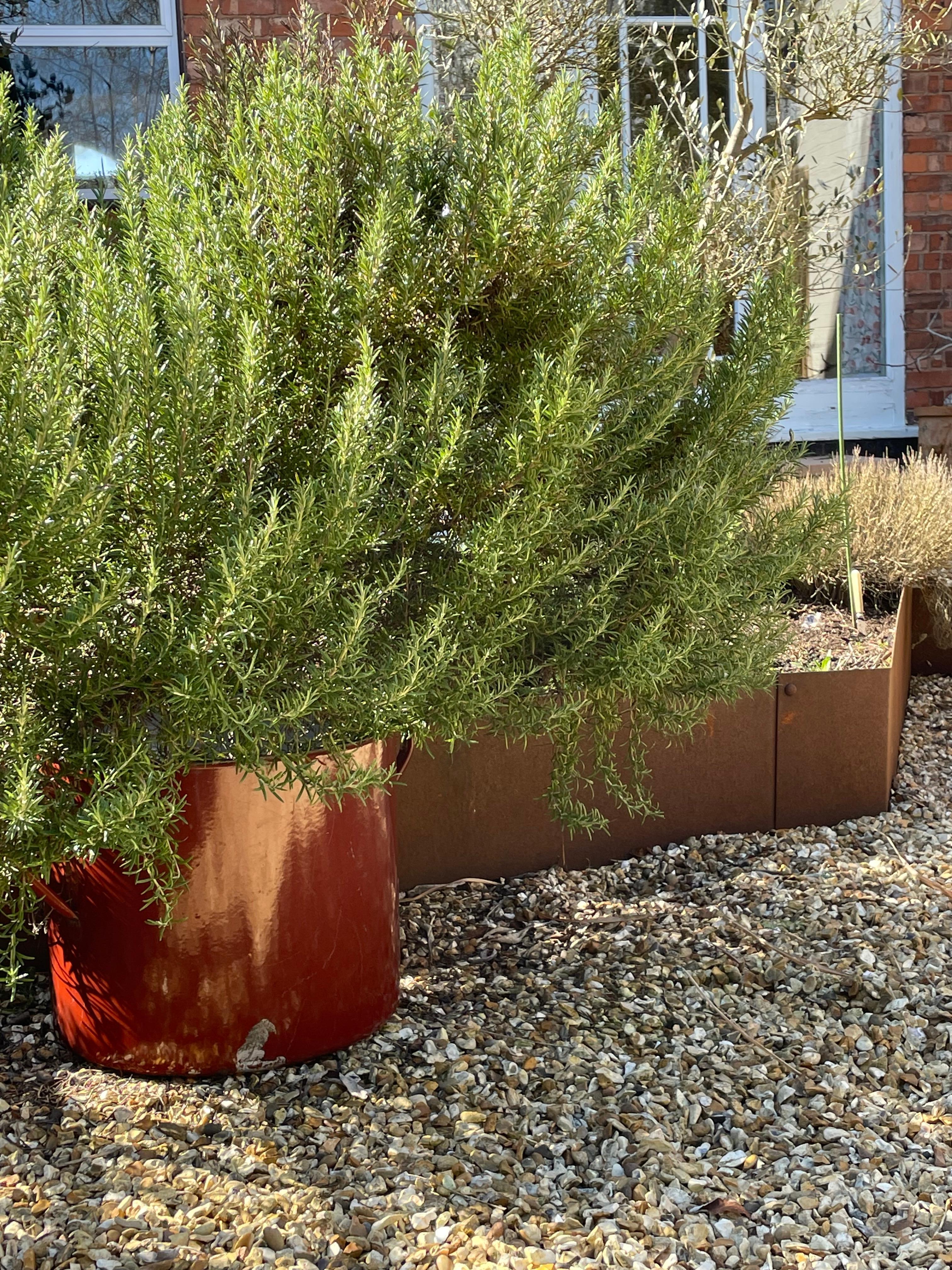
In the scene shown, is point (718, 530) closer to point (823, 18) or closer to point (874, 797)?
point (874, 797)

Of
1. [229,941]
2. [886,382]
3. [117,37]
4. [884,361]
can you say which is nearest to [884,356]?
[884,361]

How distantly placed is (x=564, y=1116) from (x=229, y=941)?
67cm

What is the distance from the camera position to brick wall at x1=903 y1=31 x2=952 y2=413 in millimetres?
6312

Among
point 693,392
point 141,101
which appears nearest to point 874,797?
point 693,392

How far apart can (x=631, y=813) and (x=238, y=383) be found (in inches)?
51.1

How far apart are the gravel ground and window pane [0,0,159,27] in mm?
4693

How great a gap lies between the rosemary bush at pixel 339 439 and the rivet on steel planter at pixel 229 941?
0.31 feet

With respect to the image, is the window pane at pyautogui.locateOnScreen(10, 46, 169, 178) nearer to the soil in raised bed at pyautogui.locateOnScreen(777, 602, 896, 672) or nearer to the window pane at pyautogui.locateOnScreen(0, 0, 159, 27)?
the window pane at pyautogui.locateOnScreen(0, 0, 159, 27)

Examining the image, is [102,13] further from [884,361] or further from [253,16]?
[884,361]

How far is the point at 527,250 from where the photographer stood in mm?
1954

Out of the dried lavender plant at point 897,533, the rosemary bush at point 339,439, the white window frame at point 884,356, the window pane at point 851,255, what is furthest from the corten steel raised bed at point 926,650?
the rosemary bush at point 339,439

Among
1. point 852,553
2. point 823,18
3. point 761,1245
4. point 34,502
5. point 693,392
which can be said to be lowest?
point 761,1245

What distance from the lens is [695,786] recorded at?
3.43m

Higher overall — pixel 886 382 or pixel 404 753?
pixel 886 382
